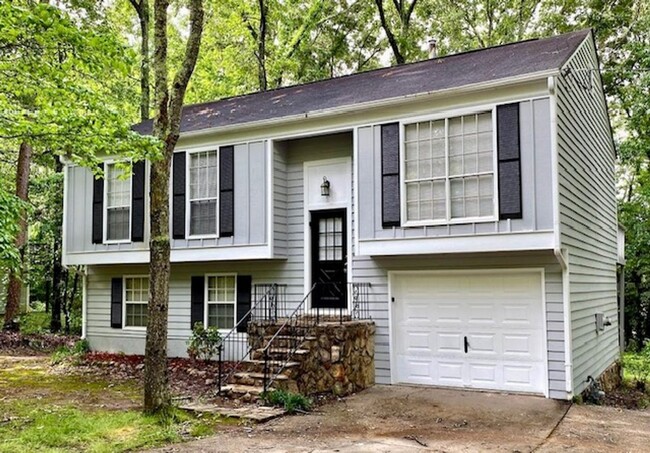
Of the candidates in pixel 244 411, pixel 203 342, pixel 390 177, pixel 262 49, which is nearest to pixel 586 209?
pixel 390 177

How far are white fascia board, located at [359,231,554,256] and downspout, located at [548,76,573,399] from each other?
0.16 meters

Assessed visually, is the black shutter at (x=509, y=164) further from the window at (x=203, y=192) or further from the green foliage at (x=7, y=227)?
the green foliage at (x=7, y=227)

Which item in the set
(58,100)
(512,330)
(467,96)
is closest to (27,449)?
(58,100)

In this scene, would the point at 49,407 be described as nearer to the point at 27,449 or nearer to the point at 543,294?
the point at 27,449

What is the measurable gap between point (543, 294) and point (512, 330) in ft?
2.36

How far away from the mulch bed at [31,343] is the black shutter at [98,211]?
147 inches

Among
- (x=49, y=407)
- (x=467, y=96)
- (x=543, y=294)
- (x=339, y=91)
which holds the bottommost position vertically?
(x=49, y=407)

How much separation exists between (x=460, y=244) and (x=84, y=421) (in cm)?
552

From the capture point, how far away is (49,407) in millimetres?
7766

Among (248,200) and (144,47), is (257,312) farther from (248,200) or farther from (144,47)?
(144,47)

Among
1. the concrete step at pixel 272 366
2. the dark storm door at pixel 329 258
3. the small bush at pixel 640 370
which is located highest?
the dark storm door at pixel 329 258

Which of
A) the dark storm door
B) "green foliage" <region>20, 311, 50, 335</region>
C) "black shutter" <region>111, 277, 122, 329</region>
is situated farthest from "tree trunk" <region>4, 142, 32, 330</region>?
the dark storm door

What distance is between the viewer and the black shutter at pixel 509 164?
26.8 ft

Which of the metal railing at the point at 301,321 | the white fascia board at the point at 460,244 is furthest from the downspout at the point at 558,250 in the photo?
the metal railing at the point at 301,321
